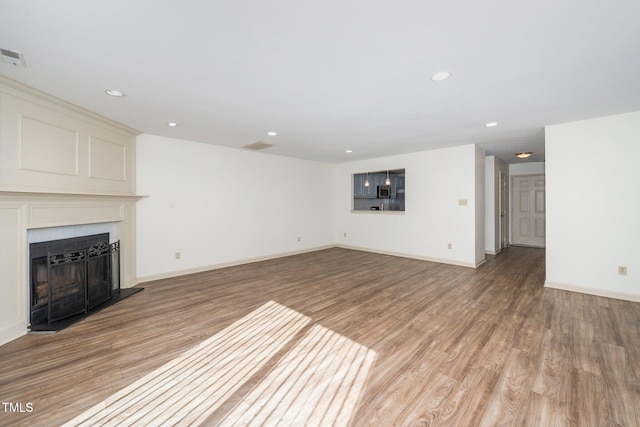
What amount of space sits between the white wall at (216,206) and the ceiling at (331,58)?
1.10 meters

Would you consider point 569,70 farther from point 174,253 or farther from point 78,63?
point 174,253

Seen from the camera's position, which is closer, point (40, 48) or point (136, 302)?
point (40, 48)

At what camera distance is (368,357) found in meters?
2.15

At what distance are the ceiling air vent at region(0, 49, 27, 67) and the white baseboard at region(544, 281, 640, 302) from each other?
651cm

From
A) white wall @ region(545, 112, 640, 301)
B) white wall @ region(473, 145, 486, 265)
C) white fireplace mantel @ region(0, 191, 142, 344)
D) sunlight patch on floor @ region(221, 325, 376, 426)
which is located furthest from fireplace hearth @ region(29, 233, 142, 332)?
white wall @ region(545, 112, 640, 301)

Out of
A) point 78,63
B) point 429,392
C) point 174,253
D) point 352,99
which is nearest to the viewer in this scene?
point 429,392

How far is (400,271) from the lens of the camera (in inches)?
193

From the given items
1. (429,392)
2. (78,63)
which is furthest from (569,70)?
(78,63)

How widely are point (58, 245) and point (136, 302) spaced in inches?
42.3

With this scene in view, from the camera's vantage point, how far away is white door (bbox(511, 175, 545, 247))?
23.4 feet

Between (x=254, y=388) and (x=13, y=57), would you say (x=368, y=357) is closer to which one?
(x=254, y=388)

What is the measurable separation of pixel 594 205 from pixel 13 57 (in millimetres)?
6480

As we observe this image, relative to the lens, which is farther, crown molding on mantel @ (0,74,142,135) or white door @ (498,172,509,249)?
white door @ (498,172,509,249)

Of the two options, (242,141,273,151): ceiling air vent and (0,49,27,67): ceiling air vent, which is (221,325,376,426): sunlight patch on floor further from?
(242,141,273,151): ceiling air vent
